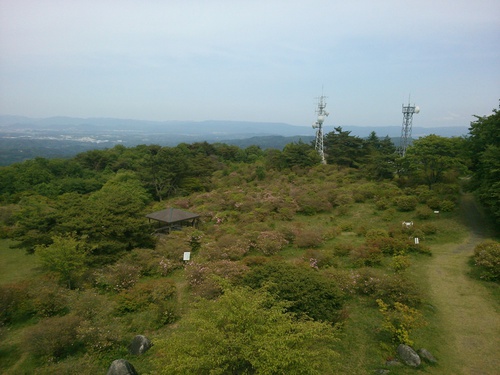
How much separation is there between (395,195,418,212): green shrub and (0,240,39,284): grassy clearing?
65.6 ft

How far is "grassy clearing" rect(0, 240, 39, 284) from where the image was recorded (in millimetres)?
13770

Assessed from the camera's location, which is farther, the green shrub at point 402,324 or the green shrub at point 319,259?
the green shrub at point 319,259

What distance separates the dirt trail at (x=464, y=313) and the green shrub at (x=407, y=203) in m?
4.74

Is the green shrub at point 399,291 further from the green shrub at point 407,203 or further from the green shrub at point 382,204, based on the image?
the green shrub at point 382,204

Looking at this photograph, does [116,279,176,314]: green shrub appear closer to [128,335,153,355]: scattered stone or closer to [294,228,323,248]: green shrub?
[128,335,153,355]: scattered stone

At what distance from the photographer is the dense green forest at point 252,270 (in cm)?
598

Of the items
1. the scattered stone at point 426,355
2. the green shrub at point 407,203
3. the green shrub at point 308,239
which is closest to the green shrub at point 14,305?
the green shrub at point 308,239

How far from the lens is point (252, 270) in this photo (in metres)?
9.87

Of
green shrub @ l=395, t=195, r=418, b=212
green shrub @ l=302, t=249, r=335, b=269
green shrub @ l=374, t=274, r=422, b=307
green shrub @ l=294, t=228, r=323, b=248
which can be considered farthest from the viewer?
green shrub @ l=395, t=195, r=418, b=212

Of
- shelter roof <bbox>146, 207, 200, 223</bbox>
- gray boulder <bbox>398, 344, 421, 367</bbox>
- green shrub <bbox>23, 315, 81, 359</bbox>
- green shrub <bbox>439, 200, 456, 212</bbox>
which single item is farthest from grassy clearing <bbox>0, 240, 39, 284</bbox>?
green shrub <bbox>439, 200, 456, 212</bbox>

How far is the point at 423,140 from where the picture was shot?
2084cm

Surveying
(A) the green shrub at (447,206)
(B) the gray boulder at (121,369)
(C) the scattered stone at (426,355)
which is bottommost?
(B) the gray boulder at (121,369)

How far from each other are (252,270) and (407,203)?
13053 mm

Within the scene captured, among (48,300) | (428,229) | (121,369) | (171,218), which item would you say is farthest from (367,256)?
(48,300)
